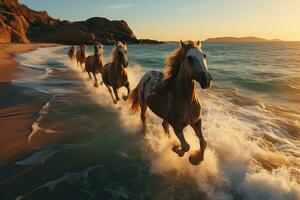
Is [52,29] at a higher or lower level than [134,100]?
lower

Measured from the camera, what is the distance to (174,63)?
584 centimetres

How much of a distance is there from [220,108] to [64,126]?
6007mm

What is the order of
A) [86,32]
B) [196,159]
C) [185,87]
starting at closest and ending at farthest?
[185,87], [196,159], [86,32]

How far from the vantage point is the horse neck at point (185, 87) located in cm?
554

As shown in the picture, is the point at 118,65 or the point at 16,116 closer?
the point at 16,116

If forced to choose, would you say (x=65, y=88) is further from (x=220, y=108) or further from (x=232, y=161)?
(x=232, y=161)

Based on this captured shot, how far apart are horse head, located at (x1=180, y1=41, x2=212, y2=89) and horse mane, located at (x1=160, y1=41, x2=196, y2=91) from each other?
2cm

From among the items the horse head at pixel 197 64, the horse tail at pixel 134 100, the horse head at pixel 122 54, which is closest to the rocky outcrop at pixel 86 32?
the horse head at pixel 122 54

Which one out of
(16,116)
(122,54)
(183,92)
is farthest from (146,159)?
(16,116)

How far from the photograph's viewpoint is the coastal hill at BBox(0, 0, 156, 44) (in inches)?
2797

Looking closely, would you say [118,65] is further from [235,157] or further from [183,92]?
[183,92]

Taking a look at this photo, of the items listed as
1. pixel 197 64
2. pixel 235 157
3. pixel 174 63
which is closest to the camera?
pixel 197 64

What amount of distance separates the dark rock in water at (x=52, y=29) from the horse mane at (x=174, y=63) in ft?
171

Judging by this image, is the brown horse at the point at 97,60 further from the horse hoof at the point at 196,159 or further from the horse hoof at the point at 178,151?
the horse hoof at the point at 196,159
